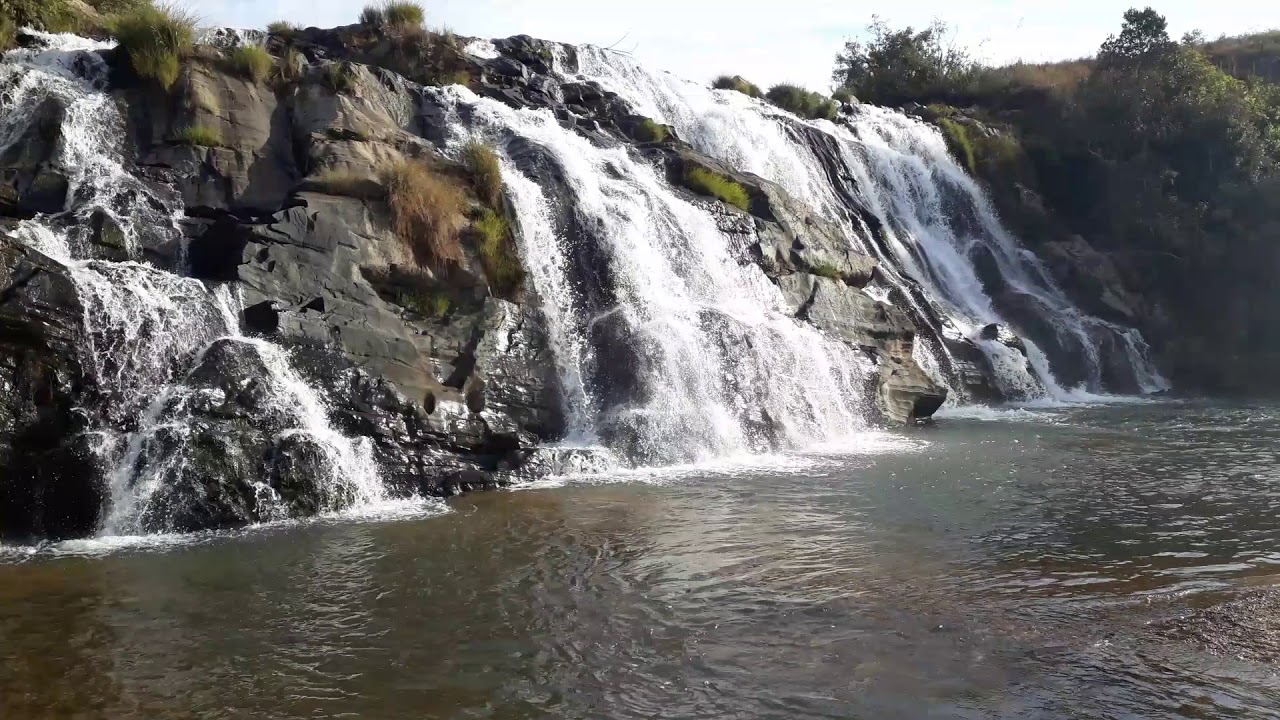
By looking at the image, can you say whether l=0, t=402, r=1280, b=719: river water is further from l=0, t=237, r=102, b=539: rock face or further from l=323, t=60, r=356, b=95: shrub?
l=323, t=60, r=356, b=95: shrub

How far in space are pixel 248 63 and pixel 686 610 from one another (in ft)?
38.9

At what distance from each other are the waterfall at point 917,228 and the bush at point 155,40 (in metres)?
10.3

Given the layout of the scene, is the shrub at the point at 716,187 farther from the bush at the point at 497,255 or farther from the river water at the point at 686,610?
the river water at the point at 686,610

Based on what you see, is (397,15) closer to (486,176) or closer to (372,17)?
(372,17)

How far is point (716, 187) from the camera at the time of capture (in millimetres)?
17578

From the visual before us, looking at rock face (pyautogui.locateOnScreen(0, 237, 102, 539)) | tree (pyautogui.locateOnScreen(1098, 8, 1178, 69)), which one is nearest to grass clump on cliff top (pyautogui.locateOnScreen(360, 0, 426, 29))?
rock face (pyautogui.locateOnScreen(0, 237, 102, 539))

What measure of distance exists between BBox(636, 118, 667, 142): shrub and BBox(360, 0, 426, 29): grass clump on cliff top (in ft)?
16.6

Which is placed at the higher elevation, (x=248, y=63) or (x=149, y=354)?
(x=248, y=63)

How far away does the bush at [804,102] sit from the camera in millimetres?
28344

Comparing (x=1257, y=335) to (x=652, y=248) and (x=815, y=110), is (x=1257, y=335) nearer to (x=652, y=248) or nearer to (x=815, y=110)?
(x=815, y=110)

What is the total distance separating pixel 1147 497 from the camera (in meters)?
10.4

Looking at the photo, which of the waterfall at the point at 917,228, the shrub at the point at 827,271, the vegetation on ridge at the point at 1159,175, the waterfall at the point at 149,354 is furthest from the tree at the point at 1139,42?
the waterfall at the point at 149,354

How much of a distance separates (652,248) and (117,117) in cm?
789

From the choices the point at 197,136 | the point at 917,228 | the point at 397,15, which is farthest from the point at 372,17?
the point at 917,228
